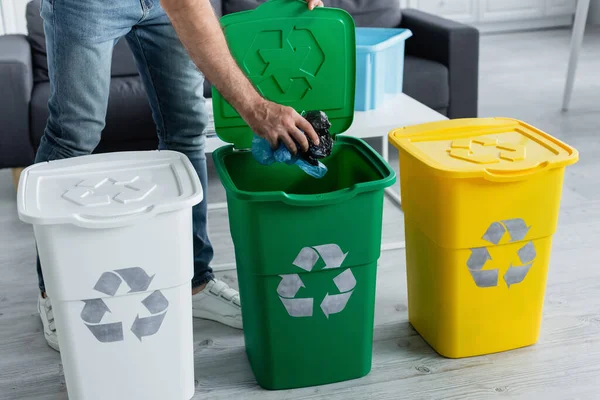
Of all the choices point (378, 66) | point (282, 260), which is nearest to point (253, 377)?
point (282, 260)

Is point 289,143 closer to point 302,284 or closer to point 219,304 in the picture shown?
point 302,284

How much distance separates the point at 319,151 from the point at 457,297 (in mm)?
445

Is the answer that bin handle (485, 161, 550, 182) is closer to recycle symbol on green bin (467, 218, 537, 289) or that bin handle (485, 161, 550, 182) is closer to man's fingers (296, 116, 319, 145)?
recycle symbol on green bin (467, 218, 537, 289)

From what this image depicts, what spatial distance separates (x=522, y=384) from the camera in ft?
5.25

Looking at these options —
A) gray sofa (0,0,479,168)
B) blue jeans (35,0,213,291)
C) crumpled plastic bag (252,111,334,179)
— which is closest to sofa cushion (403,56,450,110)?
gray sofa (0,0,479,168)

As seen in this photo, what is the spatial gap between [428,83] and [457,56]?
16 centimetres

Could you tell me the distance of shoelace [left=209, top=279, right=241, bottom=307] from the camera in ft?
6.18

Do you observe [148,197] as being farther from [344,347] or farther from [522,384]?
[522,384]

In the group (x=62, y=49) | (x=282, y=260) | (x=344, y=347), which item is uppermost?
(x=62, y=49)

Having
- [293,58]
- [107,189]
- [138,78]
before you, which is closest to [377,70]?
[293,58]

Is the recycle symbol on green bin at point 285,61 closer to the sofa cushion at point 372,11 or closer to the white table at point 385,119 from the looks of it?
the white table at point 385,119

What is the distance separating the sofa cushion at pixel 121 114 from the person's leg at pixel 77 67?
103cm

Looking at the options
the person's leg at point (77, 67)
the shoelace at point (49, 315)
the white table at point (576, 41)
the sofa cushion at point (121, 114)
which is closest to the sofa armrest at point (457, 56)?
the white table at point (576, 41)

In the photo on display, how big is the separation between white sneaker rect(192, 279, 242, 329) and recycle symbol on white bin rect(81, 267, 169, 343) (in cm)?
42
